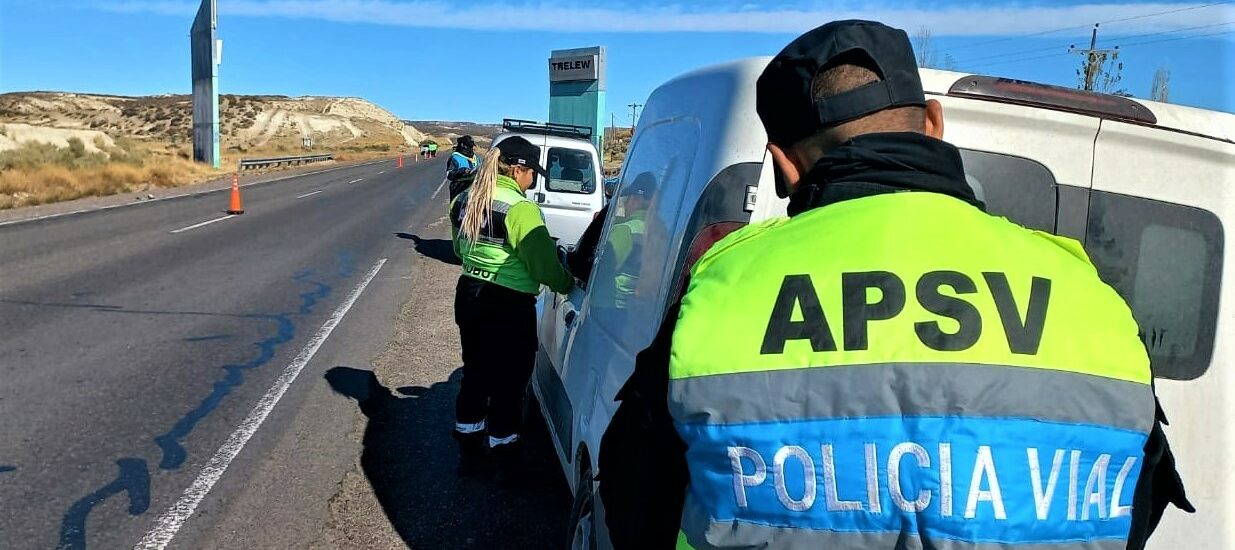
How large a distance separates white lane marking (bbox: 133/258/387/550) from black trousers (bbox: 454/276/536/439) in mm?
1309

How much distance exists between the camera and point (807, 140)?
1509mm

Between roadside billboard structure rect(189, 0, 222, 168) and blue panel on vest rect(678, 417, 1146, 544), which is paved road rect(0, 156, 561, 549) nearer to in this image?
blue panel on vest rect(678, 417, 1146, 544)

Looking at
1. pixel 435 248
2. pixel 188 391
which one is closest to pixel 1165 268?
pixel 188 391

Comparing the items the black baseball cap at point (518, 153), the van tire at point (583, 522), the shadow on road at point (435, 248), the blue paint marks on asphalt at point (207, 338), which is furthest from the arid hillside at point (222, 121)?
the van tire at point (583, 522)

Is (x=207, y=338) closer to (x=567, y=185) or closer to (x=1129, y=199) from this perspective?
(x=567, y=185)

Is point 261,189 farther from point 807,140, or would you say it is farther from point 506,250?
point 807,140

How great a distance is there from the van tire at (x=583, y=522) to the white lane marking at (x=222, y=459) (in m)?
2.02

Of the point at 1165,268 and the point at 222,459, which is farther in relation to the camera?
the point at 222,459

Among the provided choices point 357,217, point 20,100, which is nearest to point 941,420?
point 357,217

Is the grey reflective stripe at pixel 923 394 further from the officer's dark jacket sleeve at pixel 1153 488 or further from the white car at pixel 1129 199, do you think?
the white car at pixel 1129 199

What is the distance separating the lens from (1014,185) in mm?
2359

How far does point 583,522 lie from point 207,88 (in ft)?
149

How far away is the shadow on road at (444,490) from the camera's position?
415cm

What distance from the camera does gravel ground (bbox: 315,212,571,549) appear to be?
4.12 m
